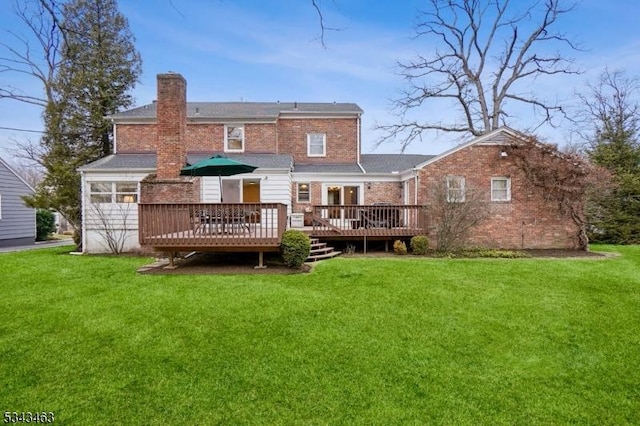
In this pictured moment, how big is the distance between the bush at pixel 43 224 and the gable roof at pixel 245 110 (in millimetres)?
11071

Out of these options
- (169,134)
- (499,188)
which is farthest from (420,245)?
(169,134)

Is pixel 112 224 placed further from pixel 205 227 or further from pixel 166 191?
pixel 205 227

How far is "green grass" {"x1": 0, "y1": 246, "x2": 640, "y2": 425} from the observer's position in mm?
3844

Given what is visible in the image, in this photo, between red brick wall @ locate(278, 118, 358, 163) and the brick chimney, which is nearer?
the brick chimney

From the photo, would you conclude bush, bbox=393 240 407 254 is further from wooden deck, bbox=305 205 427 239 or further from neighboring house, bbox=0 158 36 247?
neighboring house, bbox=0 158 36 247

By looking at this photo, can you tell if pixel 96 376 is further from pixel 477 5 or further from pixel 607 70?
pixel 607 70

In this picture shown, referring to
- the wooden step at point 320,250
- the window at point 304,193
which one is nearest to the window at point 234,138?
the window at point 304,193

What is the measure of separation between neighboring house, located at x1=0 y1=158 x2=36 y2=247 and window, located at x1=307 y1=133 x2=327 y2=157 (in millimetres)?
15943

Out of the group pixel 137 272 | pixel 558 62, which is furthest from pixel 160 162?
pixel 558 62

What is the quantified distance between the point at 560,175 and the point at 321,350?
41.6 feet

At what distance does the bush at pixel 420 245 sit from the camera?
481 inches

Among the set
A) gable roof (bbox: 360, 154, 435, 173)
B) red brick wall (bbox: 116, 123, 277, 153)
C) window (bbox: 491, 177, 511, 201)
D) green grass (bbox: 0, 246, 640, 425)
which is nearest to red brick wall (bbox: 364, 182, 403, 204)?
gable roof (bbox: 360, 154, 435, 173)

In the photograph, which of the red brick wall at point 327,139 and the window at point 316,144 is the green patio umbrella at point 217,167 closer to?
the red brick wall at point 327,139

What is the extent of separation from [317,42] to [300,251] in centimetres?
620
